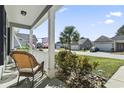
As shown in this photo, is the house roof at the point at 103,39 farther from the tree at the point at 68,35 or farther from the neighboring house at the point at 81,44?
the tree at the point at 68,35

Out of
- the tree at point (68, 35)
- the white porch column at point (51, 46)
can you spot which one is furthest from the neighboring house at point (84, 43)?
the white porch column at point (51, 46)

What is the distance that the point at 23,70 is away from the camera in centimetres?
612

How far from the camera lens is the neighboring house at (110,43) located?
37.0 m

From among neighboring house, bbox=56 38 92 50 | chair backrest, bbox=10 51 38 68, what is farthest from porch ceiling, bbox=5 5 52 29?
neighboring house, bbox=56 38 92 50

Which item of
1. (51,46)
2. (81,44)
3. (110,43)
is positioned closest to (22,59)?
(51,46)

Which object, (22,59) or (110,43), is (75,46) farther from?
(22,59)

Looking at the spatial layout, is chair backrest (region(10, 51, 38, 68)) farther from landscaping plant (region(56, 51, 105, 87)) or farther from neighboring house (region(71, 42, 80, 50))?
neighboring house (region(71, 42, 80, 50))

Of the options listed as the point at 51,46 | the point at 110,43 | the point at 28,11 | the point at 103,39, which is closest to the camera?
the point at 51,46

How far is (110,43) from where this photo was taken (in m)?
39.9

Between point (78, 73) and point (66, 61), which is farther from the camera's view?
point (66, 61)

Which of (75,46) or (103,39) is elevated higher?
(103,39)

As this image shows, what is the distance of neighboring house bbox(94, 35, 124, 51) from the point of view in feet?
121

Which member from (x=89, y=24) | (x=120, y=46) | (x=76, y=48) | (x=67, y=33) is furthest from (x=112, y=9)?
(x=76, y=48)
